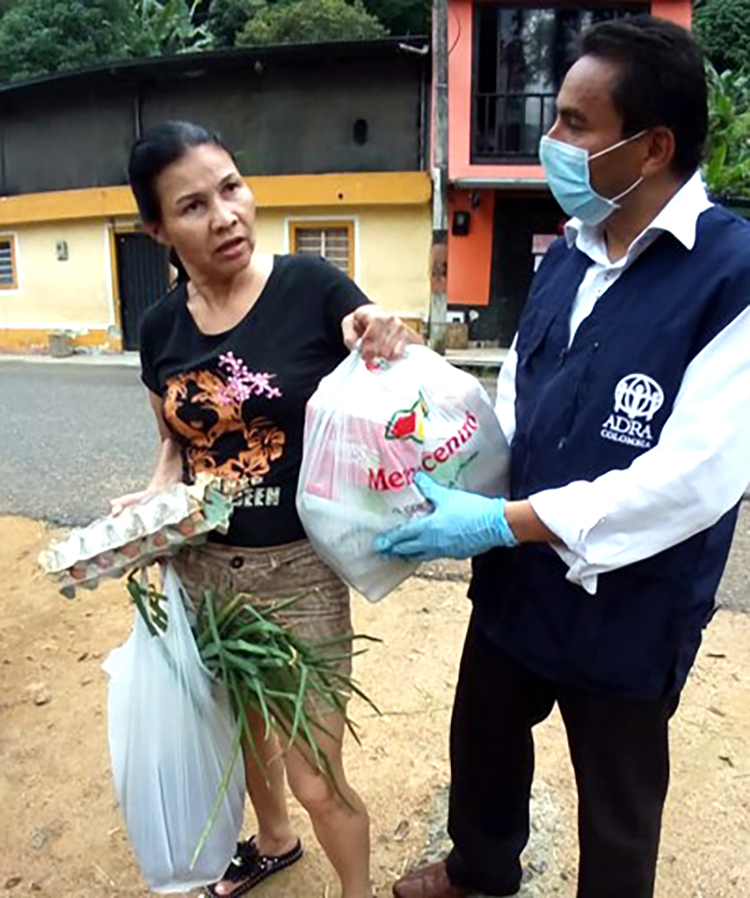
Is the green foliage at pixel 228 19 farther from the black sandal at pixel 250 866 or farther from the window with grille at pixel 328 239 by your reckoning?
the black sandal at pixel 250 866

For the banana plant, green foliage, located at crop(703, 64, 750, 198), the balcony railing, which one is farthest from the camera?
the banana plant

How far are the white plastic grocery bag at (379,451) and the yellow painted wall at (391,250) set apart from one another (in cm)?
1095

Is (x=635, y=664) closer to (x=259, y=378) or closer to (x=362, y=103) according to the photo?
(x=259, y=378)

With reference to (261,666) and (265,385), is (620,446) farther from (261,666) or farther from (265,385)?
(261,666)

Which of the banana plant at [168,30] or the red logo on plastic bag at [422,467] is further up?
the banana plant at [168,30]

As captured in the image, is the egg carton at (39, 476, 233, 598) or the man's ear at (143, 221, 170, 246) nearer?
the egg carton at (39, 476, 233, 598)

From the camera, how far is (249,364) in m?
1.60

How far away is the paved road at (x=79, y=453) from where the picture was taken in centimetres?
453

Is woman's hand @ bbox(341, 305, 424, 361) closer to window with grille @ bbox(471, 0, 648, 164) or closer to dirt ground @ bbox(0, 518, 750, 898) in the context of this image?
dirt ground @ bbox(0, 518, 750, 898)

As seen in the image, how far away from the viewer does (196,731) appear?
166cm

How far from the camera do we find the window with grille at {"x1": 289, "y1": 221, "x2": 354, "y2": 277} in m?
12.6

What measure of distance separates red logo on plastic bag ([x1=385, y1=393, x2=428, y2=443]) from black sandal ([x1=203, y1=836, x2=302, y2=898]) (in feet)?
4.03

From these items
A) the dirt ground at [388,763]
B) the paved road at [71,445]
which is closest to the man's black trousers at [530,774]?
the dirt ground at [388,763]

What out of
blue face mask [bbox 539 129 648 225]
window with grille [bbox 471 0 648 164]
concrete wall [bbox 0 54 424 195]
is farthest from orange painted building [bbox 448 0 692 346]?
blue face mask [bbox 539 129 648 225]
